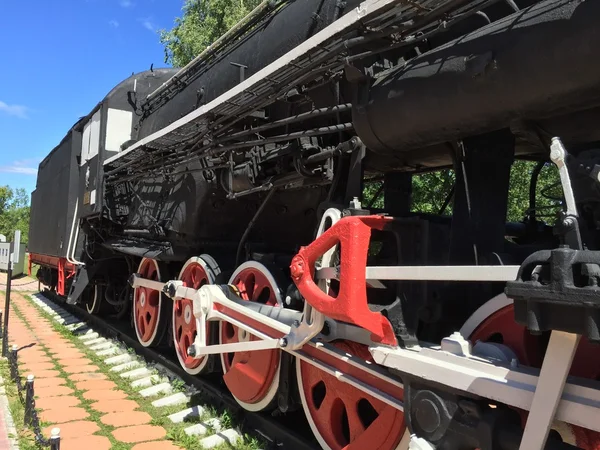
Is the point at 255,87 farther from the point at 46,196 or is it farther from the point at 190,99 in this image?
the point at 46,196

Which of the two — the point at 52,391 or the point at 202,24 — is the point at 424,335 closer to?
the point at 52,391

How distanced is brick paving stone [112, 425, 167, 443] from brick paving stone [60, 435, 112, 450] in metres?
0.11

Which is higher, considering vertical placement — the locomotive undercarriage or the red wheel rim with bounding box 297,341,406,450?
the locomotive undercarriage

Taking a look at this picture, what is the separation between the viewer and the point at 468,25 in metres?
2.12

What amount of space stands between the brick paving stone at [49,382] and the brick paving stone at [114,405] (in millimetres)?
793

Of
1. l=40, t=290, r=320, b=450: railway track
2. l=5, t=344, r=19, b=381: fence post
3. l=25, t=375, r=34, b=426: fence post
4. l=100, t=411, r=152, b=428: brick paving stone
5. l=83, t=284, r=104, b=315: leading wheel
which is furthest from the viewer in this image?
l=83, t=284, r=104, b=315: leading wheel

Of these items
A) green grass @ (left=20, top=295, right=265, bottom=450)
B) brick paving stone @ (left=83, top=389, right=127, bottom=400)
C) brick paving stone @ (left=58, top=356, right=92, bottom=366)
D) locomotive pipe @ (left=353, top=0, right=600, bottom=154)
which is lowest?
brick paving stone @ (left=58, top=356, right=92, bottom=366)

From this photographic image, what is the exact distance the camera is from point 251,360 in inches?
135

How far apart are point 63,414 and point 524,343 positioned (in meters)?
3.60

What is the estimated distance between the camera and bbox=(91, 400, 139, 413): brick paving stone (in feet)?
13.6

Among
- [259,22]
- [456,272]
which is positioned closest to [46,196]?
[259,22]

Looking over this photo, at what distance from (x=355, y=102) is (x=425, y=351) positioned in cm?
112

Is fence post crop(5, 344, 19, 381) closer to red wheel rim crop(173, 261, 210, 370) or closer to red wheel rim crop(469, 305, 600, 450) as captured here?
red wheel rim crop(173, 261, 210, 370)

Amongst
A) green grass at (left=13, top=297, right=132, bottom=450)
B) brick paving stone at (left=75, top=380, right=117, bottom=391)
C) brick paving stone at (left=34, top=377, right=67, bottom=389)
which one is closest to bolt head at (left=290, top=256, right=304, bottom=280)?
green grass at (left=13, top=297, right=132, bottom=450)
